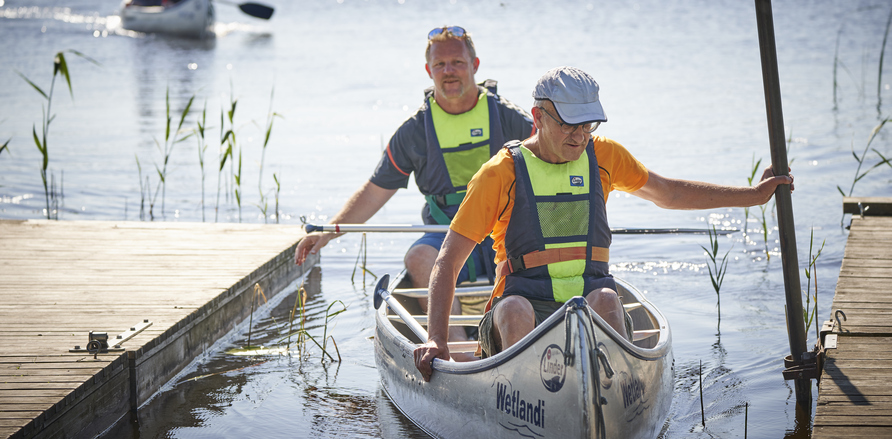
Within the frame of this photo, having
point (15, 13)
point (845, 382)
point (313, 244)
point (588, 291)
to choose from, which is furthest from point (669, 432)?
point (15, 13)

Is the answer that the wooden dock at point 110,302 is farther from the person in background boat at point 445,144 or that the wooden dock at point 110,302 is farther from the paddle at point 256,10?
the paddle at point 256,10

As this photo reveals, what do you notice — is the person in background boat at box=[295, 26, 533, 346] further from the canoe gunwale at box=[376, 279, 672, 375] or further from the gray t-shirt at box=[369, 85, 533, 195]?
the canoe gunwale at box=[376, 279, 672, 375]

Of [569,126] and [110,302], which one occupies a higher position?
[569,126]

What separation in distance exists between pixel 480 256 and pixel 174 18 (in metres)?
23.5

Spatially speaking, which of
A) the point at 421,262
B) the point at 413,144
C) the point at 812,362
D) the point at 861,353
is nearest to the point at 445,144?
the point at 413,144

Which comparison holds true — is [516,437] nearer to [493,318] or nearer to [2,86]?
[493,318]

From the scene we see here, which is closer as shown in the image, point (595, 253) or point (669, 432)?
point (595, 253)

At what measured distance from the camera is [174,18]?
25.7 metres

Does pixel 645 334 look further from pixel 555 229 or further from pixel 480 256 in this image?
pixel 480 256

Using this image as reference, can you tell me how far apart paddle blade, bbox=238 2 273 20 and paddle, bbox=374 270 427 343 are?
69.3 ft

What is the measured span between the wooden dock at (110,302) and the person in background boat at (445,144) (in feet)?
3.32

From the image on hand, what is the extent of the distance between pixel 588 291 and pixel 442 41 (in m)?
Result: 1.69

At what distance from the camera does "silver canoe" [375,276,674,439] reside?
259 centimetres

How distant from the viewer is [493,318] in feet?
9.81
